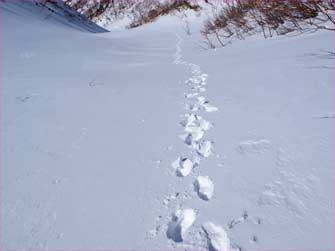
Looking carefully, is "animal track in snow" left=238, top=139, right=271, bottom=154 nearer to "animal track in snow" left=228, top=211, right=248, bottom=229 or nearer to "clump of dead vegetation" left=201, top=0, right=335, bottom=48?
"animal track in snow" left=228, top=211, right=248, bottom=229

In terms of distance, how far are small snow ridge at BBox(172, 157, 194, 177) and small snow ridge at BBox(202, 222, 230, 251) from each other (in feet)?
0.96

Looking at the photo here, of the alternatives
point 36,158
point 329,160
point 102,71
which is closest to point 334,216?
point 329,160

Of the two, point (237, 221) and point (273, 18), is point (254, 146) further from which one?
point (273, 18)

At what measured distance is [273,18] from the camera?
4.04 meters

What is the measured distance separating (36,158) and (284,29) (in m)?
3.54

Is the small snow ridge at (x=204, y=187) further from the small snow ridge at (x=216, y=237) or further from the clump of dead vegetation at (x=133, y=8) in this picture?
the clump of dead vegetation at (x=133, y=8)

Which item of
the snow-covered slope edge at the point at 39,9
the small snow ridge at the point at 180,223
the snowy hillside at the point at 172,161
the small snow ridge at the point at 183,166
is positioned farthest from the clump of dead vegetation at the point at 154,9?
the small snow ridge at the point at 180,223

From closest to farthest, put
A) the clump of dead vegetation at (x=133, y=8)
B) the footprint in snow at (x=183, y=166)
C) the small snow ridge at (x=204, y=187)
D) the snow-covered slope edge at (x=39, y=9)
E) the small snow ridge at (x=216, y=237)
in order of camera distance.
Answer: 1. the small snow ridge at (x=216, y=237)
2. the small snow ridge at (x=204, y=187)
3. the footprint in snow at (x=183, y=166)
4. the snow-covered slope edge at (x=39, y=9)
5. the clump of dead vegetation at (x=133, y=8)

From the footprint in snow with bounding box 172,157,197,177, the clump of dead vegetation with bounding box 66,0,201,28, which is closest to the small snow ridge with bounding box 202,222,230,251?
the footprint in snow with bounding box 172,157,197,177

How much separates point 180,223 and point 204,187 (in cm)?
19

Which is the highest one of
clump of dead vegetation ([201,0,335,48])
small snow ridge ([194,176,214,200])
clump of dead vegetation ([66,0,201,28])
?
clump of dead vegetation ([201,0,335,48])

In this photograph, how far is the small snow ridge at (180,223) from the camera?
2.52ft

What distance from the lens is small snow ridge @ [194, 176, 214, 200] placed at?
0.92 meters

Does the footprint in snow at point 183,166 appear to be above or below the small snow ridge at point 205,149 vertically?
below
